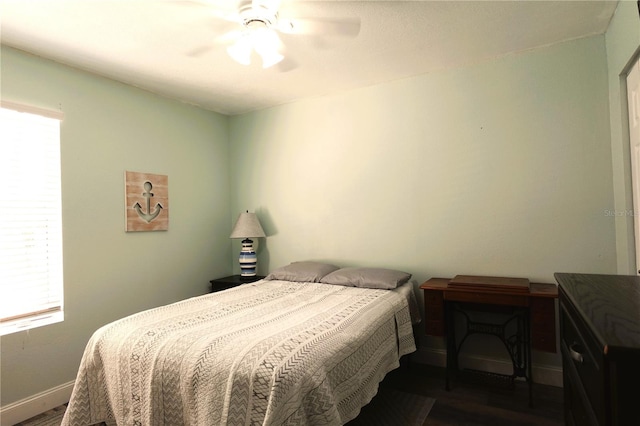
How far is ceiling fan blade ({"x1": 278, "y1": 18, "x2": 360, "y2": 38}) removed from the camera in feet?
6.89

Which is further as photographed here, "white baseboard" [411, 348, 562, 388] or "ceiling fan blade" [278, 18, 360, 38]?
"white baseboard" [411, 348, 562, 388]

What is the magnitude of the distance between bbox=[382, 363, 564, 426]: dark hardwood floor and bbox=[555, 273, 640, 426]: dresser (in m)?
0.86

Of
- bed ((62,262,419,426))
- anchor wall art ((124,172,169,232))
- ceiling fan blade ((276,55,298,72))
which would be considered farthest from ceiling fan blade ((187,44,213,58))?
bed ((62,262,419,426))

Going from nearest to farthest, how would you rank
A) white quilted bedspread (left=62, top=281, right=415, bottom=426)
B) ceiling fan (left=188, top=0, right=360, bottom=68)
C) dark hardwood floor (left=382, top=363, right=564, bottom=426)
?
white quilted bedspread (left=62, top=281, right=415, bottom=426)
ceiling fan (left=188, top=0, right=360, bottom=68)
dark hardwood floor (left=382, top=363, right=564, bottom=426)

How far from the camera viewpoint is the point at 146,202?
10.2 feet

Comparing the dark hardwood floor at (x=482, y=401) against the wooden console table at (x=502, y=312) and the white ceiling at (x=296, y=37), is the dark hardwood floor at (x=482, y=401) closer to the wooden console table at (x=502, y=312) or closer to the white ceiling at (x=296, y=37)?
the wooden console table at (x=502, y=312)

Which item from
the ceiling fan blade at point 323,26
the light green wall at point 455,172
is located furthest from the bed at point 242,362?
the ceiling fan blade at point 323,26

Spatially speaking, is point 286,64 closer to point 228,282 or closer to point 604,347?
point 228,282

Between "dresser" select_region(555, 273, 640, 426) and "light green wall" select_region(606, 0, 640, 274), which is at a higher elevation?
"light green wall" select_region(606, 0, 640, 274)

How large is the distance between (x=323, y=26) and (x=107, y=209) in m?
2.19

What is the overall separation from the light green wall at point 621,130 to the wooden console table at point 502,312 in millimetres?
476

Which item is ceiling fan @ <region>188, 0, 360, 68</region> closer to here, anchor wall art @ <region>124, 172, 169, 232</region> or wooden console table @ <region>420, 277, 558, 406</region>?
anchor wall art @ <region>124, 172, 169, 232</region>

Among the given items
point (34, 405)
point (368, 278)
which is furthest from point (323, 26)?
point (34, 405)

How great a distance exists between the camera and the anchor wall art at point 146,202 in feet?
9.75
